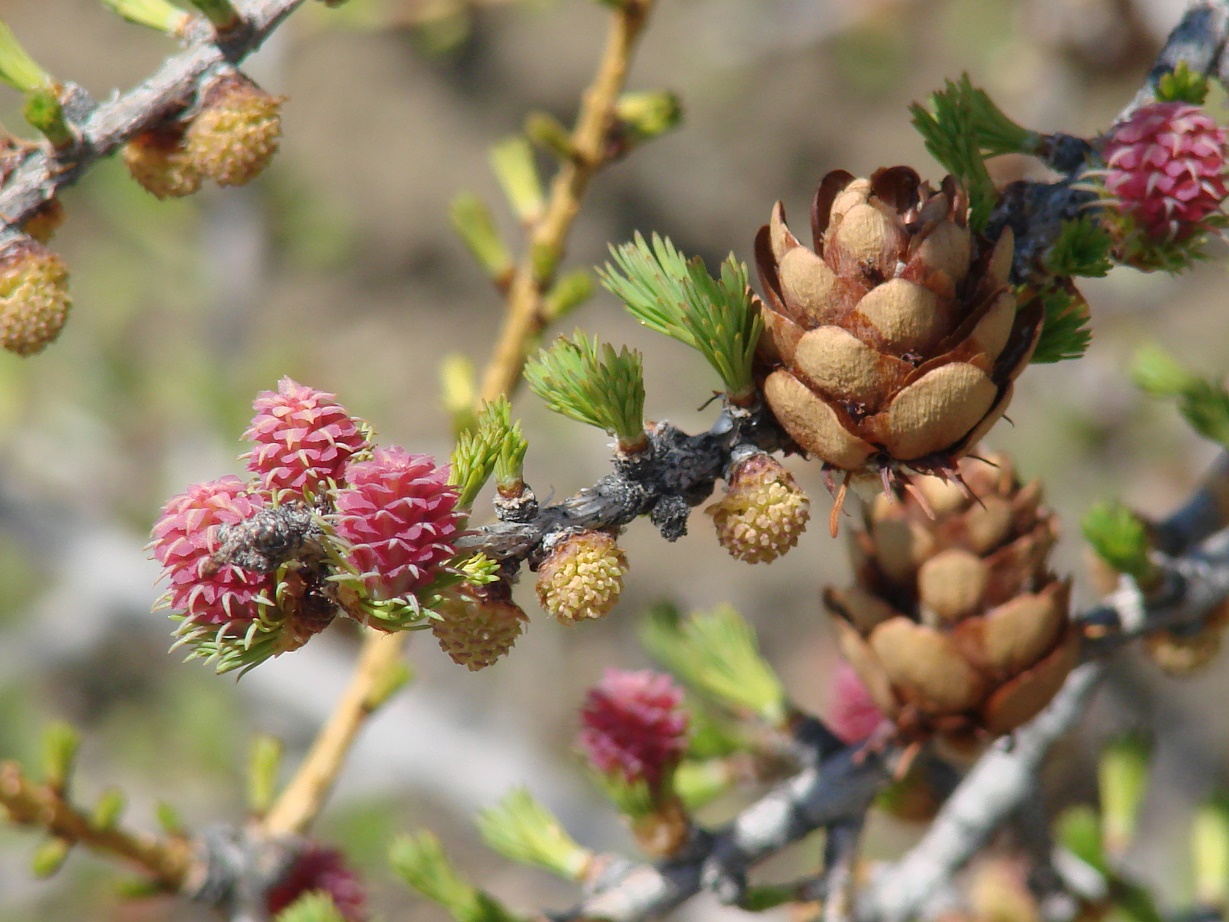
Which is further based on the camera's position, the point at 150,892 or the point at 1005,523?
the point at 150,892

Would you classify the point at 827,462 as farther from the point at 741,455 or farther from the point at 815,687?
the point at 815,687

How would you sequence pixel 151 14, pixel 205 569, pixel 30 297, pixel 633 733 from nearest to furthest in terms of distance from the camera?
pixel 205 569 < pixel 30 297 < pixel 151 14 < pixel 633 733

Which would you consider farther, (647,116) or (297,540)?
(647,116)

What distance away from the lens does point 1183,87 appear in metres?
0.67

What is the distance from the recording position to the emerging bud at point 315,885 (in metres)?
1.16

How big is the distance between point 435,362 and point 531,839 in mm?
3603

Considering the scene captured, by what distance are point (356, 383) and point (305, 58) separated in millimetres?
1685

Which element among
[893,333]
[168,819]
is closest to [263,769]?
[168,819]

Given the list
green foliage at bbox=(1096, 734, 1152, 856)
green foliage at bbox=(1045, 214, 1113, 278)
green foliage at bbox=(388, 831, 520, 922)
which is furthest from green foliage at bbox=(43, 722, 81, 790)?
green foliage at bbox=(1096, 734, 1152, 856)

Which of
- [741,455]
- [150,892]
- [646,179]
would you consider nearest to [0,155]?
[741,455]

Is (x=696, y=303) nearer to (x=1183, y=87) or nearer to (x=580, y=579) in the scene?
(x=580, y=579)

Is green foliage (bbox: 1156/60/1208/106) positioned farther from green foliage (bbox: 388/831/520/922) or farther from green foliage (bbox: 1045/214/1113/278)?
green foliage (bbox: 388/831/520/922)

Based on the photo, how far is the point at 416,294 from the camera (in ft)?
14.7

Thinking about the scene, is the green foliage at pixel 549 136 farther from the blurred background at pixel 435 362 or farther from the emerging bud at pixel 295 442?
the blurred background at pixel 435 362
